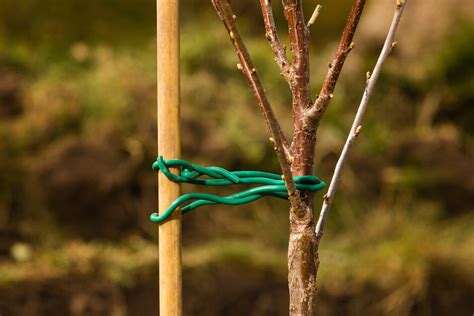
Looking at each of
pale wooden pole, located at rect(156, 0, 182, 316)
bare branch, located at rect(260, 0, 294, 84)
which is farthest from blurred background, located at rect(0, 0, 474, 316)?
bare branch, located at rect(260, 0, 294, 84)

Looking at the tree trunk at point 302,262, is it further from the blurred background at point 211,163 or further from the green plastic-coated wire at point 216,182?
the blurred background at point 211,163

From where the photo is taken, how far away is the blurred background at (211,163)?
10.6 feet

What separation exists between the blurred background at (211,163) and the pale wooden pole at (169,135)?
1.86 m

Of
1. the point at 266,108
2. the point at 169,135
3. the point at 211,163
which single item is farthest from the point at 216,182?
the point at 211,163

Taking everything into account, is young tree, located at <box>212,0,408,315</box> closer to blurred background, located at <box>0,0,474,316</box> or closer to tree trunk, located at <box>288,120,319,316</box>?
tree trunk, located at <box>288,120,319,316</box>

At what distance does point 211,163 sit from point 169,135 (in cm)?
243

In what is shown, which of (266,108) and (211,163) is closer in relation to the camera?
(266,108)

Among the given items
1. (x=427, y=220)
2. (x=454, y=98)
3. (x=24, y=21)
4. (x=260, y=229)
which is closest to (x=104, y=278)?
(x=260, y=229)

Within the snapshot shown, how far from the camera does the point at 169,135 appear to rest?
1.28 meters

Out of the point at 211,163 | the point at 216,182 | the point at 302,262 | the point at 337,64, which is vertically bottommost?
the point at 302,262

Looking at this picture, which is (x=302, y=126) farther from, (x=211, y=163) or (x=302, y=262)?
(x=211, y=163)

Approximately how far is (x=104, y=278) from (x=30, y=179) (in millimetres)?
681

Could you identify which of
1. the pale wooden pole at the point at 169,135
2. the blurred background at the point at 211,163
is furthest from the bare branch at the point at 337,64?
the blurred background at the point at 211,163

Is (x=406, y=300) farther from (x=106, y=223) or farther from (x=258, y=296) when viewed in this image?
(x=106, y=223)
